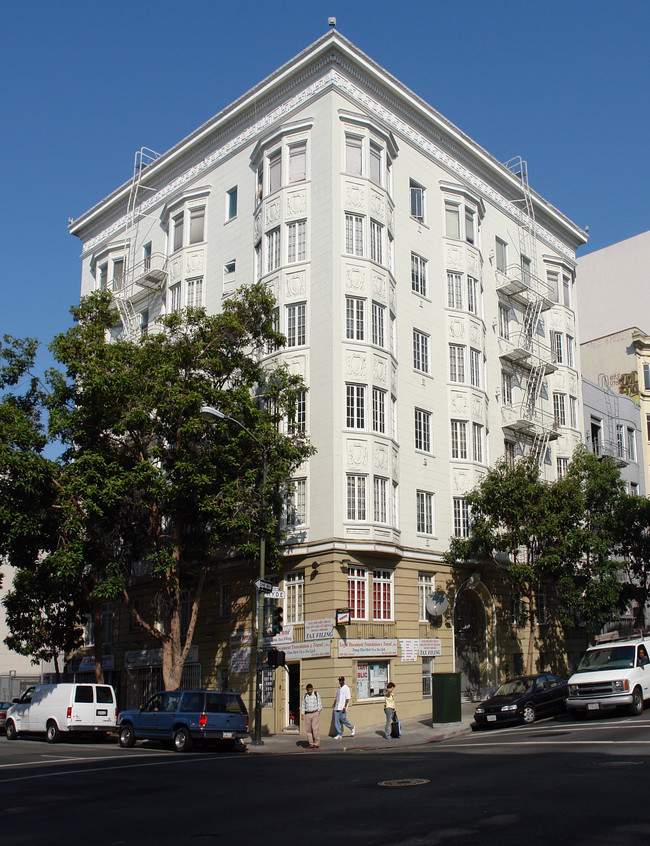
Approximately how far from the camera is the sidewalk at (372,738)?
22914 millimetres

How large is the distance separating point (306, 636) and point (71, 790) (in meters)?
15.8

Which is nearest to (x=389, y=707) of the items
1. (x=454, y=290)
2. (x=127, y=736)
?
A: (x=127, y=736)

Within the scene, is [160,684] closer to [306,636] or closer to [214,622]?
[214,622]

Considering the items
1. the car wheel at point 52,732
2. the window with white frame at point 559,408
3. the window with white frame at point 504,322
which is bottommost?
the car wheel at point 52,732

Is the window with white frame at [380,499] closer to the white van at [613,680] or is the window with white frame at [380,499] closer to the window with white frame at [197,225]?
the white van at [613,680]

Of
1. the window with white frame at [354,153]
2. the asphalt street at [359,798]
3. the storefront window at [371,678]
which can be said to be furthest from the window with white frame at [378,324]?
the asphalt street at [359,798]

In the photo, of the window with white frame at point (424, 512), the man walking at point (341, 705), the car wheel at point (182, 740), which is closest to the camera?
the car wheel at point (182, 740)

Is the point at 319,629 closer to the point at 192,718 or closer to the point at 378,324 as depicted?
the point at 192,718

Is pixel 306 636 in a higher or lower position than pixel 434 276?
lower

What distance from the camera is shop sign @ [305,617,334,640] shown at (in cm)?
2820

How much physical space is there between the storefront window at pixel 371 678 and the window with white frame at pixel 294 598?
267 cm

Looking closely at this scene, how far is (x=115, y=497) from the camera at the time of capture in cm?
2609

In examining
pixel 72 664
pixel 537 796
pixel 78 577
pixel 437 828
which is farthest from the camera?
pixel 72 664

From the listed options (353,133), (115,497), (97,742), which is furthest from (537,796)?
(353,133)
